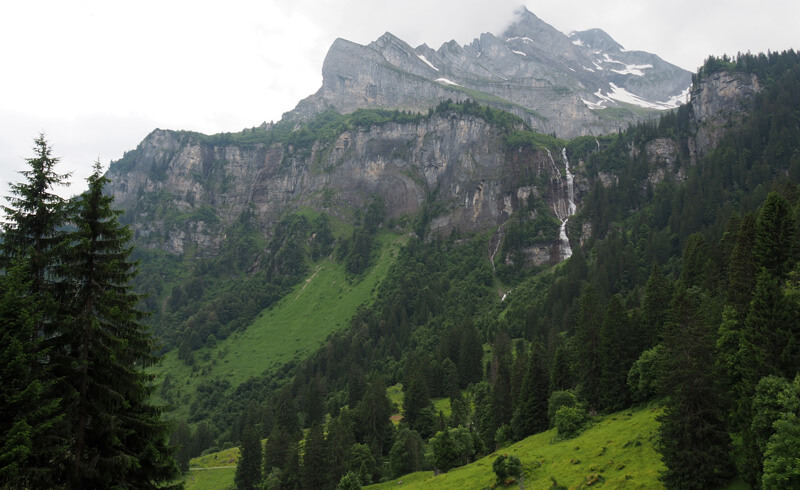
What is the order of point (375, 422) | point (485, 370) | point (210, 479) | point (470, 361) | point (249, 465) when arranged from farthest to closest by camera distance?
point (485, 370)
point (470, 361)
point (210, 479)
point (375, 422)
point (249, 465)

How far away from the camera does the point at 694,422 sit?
3406 cm

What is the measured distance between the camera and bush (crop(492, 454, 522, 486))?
47188 millimetres

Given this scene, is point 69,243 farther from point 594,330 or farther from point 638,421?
point 594,330

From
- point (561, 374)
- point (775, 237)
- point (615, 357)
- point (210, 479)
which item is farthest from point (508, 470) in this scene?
point (210, 479)

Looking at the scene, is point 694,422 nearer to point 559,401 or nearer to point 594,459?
point 594,459

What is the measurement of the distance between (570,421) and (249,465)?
195 ft

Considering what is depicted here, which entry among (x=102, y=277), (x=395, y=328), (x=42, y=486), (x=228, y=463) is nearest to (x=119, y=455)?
(x=42, y=486)

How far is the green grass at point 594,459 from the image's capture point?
3959cm

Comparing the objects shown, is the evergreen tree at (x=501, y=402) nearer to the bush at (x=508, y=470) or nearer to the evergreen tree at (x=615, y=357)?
the evergreen tree at (x=615, y=357)

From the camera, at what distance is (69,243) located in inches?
862

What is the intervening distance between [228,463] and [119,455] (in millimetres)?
106057

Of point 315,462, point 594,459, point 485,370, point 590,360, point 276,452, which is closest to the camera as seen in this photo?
point 594,459

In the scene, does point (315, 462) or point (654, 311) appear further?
point (315, 462)

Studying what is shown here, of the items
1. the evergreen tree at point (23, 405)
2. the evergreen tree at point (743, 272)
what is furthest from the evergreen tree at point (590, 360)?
the evergreen tree at point (23, 405)
